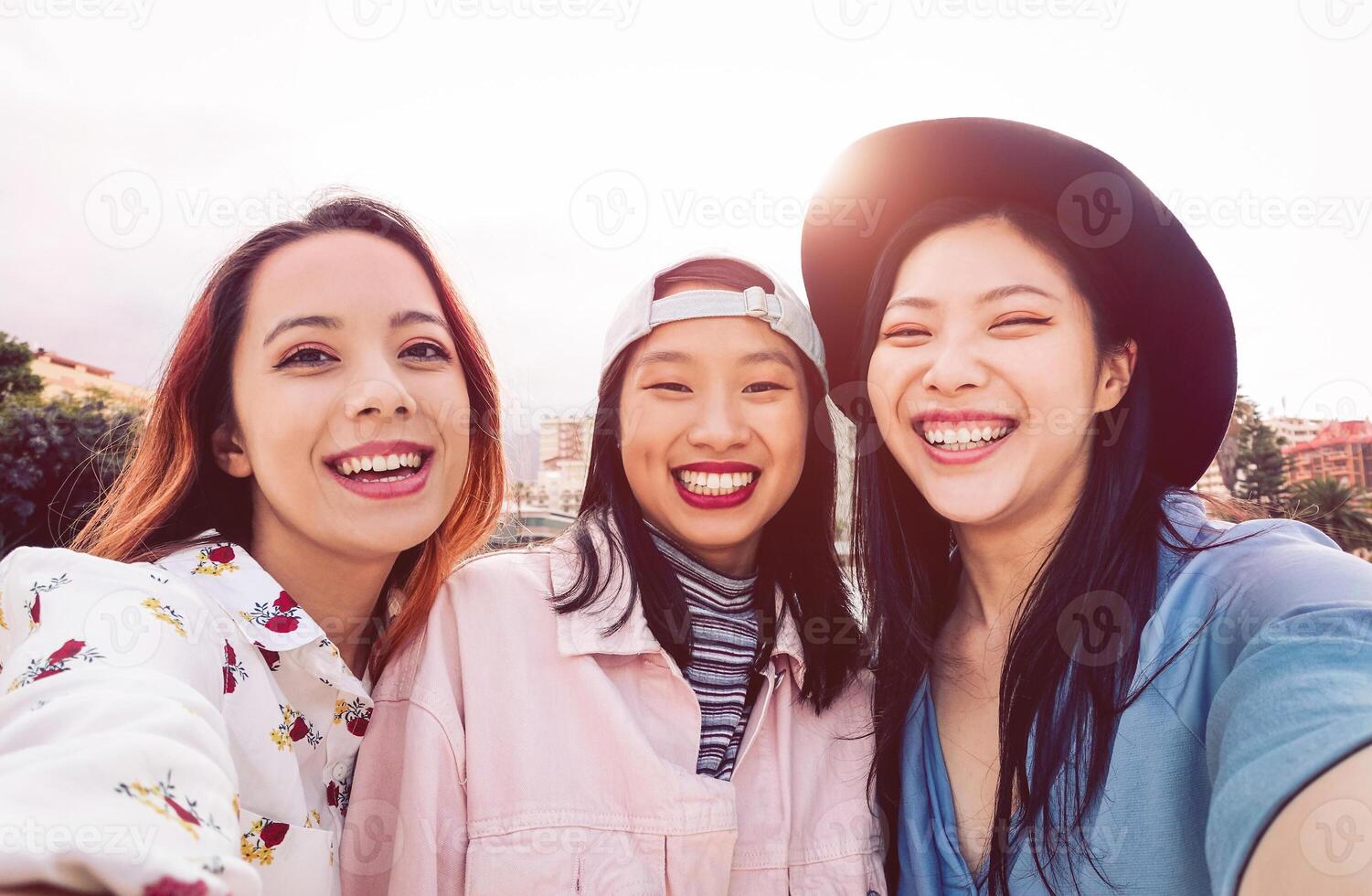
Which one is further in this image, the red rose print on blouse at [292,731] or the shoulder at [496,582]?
the shoulder at [496,582]

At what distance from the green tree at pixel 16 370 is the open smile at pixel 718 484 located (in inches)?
1287

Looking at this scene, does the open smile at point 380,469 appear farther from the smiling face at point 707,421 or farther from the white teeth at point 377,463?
the smiling face at point 707,421

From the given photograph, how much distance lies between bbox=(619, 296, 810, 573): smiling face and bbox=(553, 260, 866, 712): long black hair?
180 mm

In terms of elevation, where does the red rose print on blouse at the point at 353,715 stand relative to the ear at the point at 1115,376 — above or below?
below

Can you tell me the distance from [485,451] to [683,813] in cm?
137

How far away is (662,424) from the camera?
2.65 metres

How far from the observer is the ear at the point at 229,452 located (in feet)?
7.81

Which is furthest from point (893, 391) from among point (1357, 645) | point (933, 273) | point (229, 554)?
point (229, 554)

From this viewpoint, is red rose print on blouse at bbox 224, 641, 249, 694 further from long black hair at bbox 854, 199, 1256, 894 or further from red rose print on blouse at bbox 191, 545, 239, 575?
long black hair at bbox 854, 199, 1256, 894

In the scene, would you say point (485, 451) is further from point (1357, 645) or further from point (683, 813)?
point (1357, 645)

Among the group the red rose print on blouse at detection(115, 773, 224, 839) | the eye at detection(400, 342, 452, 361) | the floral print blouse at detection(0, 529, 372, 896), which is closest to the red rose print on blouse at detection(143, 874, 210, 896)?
the floral print blouse at detection(0, 529, 372, 896)

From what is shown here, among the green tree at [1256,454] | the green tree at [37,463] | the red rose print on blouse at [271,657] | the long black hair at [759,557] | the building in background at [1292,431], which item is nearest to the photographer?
the red rose print on blouse at [271,657]
